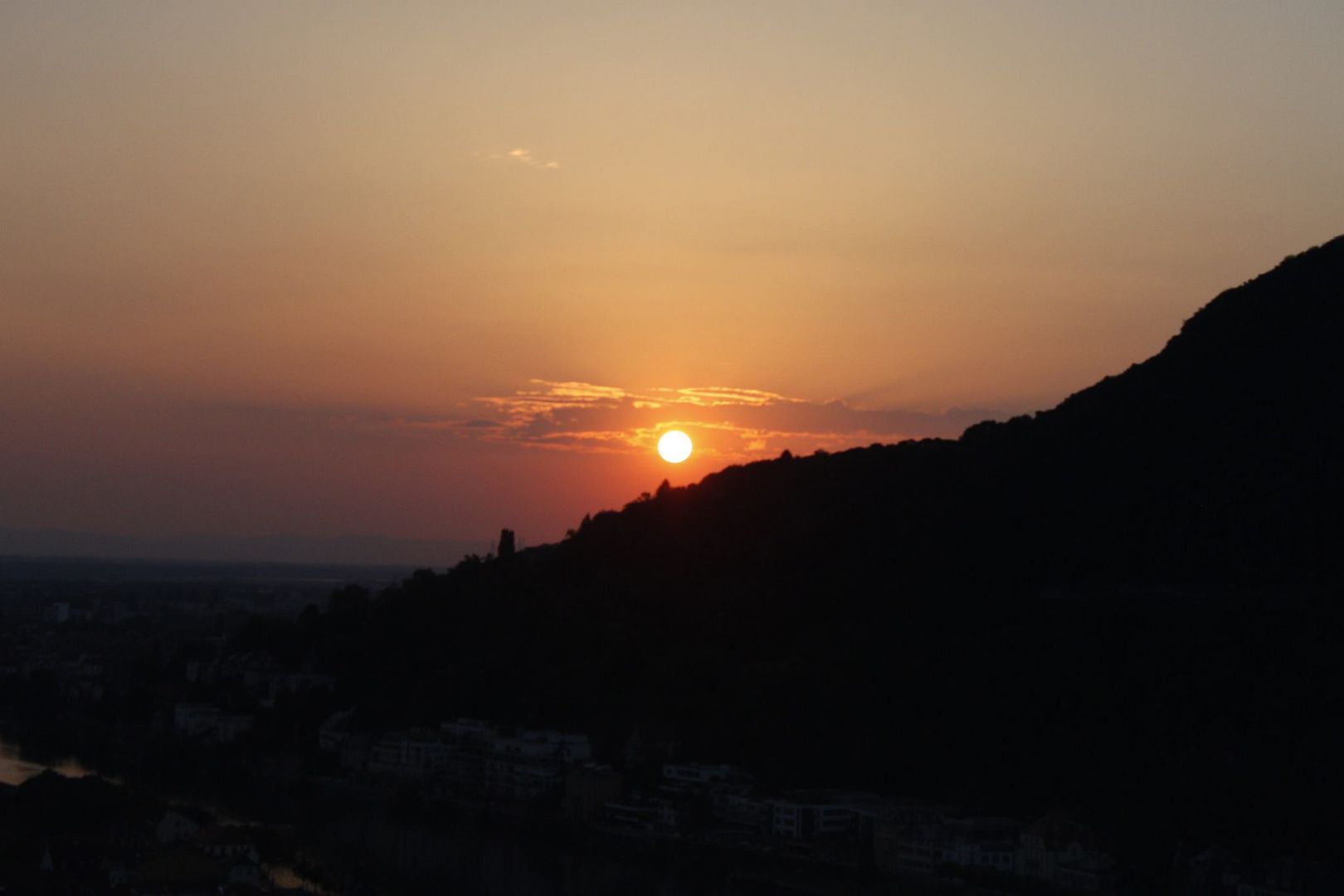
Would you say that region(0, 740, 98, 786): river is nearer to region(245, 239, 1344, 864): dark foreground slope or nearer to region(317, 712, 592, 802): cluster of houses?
region(317, 712, 592, 802): cluster of houses

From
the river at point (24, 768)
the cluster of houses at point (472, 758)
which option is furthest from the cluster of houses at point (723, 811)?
the river at point (24, 768)

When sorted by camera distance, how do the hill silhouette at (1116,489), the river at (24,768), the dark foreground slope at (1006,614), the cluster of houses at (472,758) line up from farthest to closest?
the hill silhouette at (1116,489), the cluster of houses at (472,758), the river at (24,768), the dark foreground slope at (1006,614)

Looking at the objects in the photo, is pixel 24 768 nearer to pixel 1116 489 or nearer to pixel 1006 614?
pixel 1006 614

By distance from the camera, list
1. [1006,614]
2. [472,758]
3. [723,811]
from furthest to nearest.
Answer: [472,758] < [1006,614] < [723,811]

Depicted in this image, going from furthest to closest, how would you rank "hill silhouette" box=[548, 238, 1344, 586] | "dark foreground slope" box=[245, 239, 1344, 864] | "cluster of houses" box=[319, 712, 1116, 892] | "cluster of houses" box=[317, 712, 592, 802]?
"hill silhouette" box=[548, 238, 1344, 586]
"cluster of houses" box=[317, 712, 592, 802]
"dark foreground slope" box=[245, 239, 1344, 864]
"cluster of houses" box=[319, 712, 1116, 892]

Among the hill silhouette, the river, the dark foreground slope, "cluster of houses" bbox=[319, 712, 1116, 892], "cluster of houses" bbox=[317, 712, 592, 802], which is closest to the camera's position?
"cluster of houses" bbox=[319, 712, 1116, 892]

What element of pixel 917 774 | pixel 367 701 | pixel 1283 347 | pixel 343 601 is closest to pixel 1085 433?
pixel 1283 347

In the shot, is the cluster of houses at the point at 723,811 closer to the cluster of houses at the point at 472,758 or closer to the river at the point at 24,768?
the cluster of houses at the point at 472,758

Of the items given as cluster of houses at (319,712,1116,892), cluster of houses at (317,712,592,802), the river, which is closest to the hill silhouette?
cluster of houses at (317,712,592,802)

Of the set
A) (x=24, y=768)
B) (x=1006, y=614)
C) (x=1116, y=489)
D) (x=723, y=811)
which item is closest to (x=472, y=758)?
(x=723, y=811)
